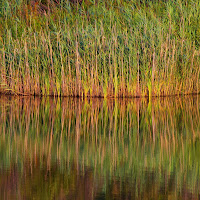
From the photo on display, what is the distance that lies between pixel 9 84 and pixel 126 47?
2719mm

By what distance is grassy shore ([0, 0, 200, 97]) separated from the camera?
1119 centimetres

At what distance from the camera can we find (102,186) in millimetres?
4492

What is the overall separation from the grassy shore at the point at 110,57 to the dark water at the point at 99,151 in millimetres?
1083

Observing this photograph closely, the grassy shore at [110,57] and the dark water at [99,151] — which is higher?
the grassy shore at [110,57]

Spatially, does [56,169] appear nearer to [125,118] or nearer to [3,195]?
[3,195]

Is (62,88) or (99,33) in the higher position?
(99,33)

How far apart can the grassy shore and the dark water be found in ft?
3.55

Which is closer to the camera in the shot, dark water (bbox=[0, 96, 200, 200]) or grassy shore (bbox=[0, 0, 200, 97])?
dark water (bbox=[0, 96, 200, 200])

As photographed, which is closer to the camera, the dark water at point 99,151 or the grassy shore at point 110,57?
the dark water at point 99,151

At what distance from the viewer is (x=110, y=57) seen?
11305 millimetres

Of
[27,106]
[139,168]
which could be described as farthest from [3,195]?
[27,106]

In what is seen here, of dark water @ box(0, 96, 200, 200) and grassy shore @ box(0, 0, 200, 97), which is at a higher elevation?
grassy shore @ box(0, 0, 200, 97)

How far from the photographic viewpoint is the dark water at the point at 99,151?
4.42m

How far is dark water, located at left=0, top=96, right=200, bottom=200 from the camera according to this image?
442cm
